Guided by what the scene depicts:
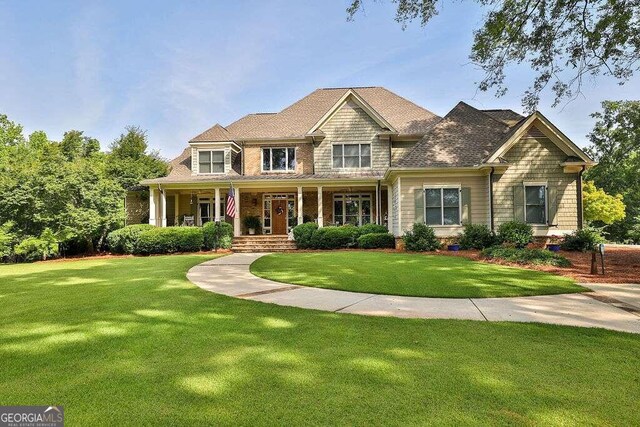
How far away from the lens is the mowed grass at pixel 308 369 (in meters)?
2.45

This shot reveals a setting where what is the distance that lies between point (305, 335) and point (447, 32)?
44.4 feet

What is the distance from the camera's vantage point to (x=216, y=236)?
18.2m

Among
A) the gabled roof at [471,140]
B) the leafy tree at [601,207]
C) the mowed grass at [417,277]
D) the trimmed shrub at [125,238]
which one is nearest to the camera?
A: the mowed grass at [417,277]

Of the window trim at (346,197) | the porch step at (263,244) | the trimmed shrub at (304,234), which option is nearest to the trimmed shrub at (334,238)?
the trimmed shrub at (304,234)

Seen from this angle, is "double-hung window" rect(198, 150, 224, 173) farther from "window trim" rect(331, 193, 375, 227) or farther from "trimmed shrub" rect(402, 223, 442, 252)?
"trimmed shrub" rect(402, 223, 442, 252)

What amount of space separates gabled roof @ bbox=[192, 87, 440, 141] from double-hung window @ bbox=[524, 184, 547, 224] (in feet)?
22.6

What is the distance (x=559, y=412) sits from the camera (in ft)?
8.08

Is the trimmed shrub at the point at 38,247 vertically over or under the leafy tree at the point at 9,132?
under

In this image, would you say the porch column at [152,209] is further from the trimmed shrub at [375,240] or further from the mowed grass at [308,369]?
the mowed grass at [308,369]

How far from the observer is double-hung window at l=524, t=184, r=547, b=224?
16016 millimetres

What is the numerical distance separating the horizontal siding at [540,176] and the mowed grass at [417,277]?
6.32 m

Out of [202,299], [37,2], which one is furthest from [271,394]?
[37,2]

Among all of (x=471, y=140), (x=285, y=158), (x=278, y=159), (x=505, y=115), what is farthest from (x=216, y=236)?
(x=505, y=115)

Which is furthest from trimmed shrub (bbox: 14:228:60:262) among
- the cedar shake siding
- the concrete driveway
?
the concrete driveway
